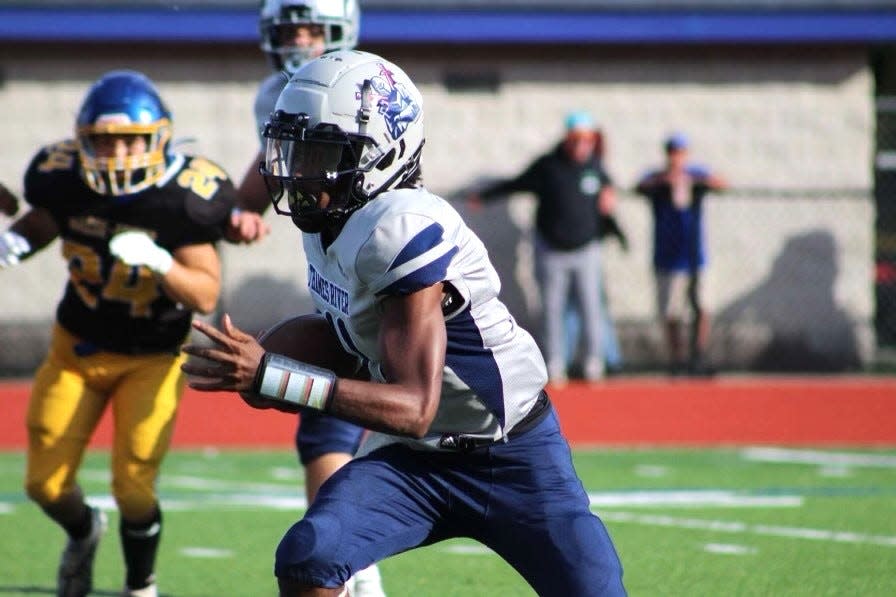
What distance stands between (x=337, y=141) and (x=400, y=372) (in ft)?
2.09

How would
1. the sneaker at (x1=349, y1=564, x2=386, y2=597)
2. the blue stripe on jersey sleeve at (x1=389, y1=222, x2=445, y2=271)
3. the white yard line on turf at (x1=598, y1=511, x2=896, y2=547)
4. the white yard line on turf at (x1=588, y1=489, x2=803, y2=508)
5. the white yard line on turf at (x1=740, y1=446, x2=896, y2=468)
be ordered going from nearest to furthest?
the blue stripe on jersey sleeve at (x1=389, y1=222, x2=445, y2=271), the sneaker at (x1=349, y1=564, x2=386, y2=597), the white yard line on turf at (x1=598, y1=511, x2=896, y2=547), the white yard line on turf at (x1=588, y1=489, x2=803, y2=508), the white yard line on turf at (x1=740, y1=446, x2=896, y2=468)

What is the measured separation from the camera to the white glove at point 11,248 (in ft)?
18.2

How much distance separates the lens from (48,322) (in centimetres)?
1170

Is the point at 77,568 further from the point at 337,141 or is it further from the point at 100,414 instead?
the point at 337,141

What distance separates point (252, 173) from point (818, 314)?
25.4 feet

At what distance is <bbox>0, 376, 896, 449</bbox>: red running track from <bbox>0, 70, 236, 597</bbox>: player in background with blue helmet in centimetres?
473

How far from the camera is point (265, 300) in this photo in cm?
1198

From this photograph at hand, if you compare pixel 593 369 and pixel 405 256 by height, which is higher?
pixel 405 256

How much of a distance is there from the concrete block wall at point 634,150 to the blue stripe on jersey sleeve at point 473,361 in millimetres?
7840

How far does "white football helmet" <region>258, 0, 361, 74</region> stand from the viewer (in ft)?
18.3

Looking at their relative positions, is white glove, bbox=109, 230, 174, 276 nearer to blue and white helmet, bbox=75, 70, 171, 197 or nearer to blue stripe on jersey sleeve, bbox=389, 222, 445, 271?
blue and white helmet, bbox=75, 70, 171, 197

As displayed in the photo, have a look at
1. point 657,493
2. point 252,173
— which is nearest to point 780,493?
point 657,493

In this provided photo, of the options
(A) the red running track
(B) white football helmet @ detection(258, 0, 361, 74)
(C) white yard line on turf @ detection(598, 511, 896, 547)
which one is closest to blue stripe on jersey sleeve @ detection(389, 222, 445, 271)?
(B) white football helmet @ detection(258, 0, 361, 74)

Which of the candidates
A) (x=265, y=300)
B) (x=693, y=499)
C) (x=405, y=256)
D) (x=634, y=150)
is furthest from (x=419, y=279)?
(x=634, y=150)
